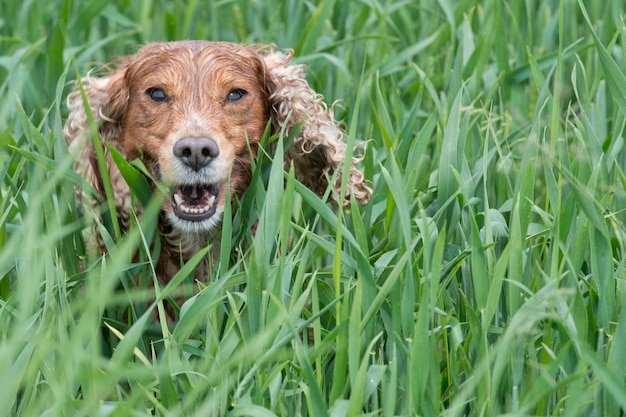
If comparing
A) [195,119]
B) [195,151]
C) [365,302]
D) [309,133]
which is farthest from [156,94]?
[365,302]

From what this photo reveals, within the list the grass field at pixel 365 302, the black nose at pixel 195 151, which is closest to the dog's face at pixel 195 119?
the black nose at pixel 195 151

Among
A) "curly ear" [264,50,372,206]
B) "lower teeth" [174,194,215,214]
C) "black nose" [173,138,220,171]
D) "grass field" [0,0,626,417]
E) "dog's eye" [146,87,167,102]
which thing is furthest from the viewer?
"curly ear" [264,50,372,206]

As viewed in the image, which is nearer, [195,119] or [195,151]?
[195,151]

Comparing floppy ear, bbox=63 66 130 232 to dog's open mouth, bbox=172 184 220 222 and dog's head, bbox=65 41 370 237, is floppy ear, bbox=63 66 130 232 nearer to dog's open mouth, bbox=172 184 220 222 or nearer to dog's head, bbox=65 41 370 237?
dog's head, bbox=65 41 370 237

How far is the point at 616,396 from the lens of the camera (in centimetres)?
223

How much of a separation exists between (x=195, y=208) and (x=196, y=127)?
242 millimetres

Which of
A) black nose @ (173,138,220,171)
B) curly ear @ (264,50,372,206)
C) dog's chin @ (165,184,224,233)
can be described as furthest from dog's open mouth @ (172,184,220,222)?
curly ear @ (264,50,372,206)

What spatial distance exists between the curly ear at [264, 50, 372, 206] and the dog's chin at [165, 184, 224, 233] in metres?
0.36

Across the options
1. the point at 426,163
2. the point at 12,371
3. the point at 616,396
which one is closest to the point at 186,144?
the point at 12,371

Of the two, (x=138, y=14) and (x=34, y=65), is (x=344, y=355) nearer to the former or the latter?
(x=34, y=65)

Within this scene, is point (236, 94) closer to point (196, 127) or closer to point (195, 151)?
point (196, 127)

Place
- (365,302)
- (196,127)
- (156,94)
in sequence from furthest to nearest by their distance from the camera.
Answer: (156,94)
(196,127)
(365,302)

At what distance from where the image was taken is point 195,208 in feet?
10.6

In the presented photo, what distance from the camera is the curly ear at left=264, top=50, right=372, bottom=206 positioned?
137 inches
